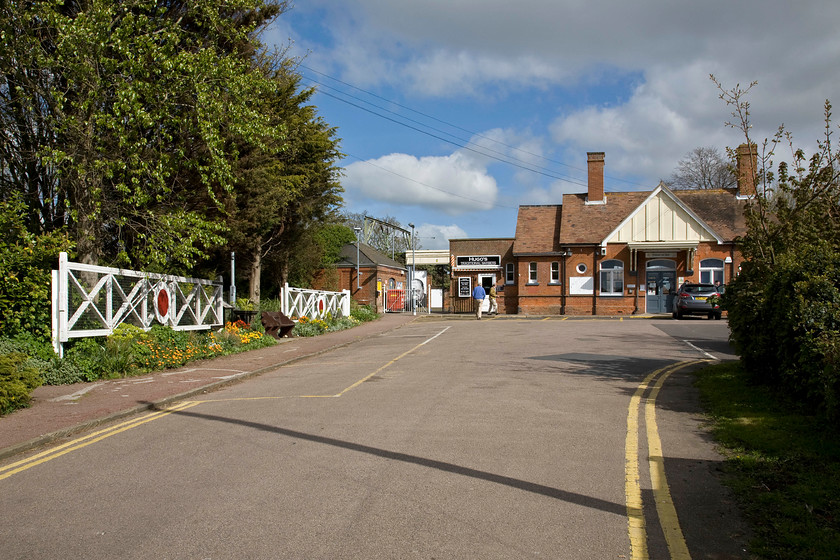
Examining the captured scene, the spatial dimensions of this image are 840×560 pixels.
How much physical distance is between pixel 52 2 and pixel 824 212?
14943mm

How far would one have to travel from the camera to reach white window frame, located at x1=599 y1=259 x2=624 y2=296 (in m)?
39.5

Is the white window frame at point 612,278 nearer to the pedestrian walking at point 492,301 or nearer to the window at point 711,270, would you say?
the window at point 711,270

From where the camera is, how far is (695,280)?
126 ft

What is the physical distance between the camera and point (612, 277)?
130 ft

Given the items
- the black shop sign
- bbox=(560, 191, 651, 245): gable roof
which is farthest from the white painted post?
the black shop sign

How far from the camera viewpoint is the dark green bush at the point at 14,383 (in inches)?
362

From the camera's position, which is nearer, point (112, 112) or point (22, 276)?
point (22, 276)

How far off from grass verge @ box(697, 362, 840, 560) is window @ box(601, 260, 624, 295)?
30380 mm

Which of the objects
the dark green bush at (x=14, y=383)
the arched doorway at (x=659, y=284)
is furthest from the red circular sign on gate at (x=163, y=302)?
the arched doorway at (x=659, y=284)

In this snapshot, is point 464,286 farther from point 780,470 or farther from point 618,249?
point 780,470

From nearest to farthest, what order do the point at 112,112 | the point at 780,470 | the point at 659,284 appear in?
1. the point at 780,470
2. the point at 112,112
3. the point at 659,284

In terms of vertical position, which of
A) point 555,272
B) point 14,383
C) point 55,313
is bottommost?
point 14,383

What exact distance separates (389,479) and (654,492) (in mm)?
2274

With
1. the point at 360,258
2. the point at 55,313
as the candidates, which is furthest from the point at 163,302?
the point at 360,258
